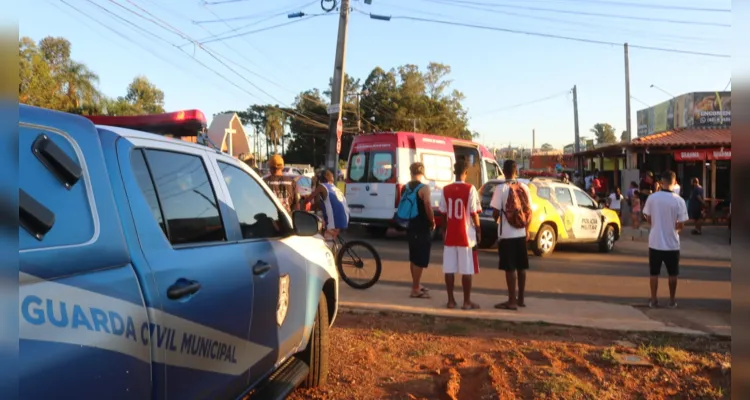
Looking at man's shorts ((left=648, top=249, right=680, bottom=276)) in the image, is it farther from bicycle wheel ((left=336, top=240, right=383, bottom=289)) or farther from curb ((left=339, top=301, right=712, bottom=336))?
bicycle wheel ((left=336, top=240, right=383, bottom=289))

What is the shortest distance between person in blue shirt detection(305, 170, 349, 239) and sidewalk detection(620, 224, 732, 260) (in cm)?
904

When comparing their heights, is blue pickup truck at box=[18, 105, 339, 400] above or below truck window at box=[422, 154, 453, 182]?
below

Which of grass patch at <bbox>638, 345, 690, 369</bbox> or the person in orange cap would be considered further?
the person in orange cap

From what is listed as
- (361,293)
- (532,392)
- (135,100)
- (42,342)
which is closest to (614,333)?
(532,392)

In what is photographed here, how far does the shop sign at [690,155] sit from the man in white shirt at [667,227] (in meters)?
15.8

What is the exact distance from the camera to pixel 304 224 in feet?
→ 12.4

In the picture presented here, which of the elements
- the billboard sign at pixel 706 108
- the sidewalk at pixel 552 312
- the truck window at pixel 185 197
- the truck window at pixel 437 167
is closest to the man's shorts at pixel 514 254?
the sidewalk at pixel 552 312

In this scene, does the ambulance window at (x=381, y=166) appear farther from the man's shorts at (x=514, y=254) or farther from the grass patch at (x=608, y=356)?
the grass patch at (x=608, y=356)

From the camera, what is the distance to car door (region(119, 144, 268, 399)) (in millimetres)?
2082

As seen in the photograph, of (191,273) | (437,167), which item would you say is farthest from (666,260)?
(437,167)

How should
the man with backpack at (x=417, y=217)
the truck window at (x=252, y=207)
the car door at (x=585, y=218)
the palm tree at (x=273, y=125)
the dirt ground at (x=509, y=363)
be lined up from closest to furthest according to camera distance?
the truck window at (x=252, y=207) → the dirt ground at (x=509, y=363) → the man with backpack at (x=417, y=217) → the car door at (x=585, y=218) → the palm tree at (x=273, y=125)

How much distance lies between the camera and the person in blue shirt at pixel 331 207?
7648 millimetres

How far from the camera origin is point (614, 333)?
5.75 metres

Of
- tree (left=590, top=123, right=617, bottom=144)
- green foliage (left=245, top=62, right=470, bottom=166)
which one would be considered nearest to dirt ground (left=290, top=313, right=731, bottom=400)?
green foliage (left=245, top=62, right=470, bottom=166)
